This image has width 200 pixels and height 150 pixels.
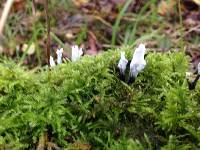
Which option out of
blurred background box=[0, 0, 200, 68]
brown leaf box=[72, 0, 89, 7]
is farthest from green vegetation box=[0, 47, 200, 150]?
brown leaf box=[72, 0, 89, 7]

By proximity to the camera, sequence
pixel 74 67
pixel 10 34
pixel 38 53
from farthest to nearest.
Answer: pixel 10 34
pixel 38 53
pixel 74 67

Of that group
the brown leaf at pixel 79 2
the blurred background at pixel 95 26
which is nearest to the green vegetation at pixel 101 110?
the blurred background at pixel 95 26

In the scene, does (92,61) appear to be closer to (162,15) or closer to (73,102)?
(73,102)

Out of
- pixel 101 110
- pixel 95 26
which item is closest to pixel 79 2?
pixel 95 26

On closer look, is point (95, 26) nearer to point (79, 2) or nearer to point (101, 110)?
point (79, 2)

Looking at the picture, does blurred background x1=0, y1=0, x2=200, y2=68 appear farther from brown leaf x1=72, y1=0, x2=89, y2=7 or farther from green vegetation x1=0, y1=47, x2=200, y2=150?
green vegetation x1=0, y1=47, x2=200, y2=150

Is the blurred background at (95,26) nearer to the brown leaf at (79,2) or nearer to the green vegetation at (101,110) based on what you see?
the brown leaf at (79,2)

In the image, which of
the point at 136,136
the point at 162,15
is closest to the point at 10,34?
the point at 162,15
